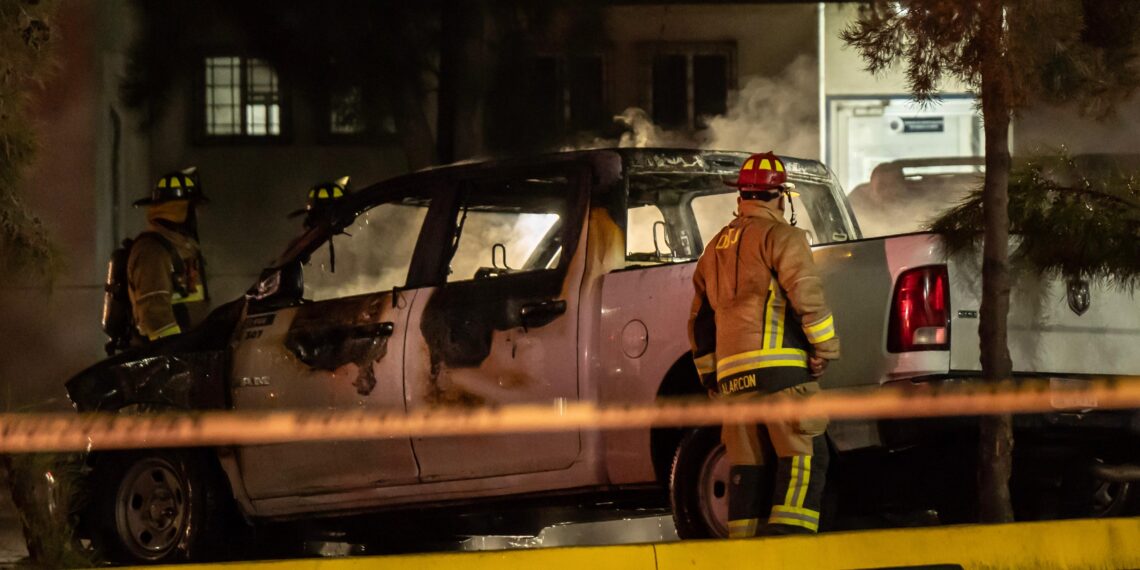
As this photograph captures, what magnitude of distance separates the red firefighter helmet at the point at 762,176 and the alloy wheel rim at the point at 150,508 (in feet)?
10.1

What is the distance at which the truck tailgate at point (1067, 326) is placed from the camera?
19.0ft

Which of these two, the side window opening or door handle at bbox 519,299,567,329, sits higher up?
the side window opening

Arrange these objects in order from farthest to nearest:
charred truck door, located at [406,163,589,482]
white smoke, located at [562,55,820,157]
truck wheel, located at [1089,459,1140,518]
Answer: white smoke, located at [562,55,820,157] → truck wheel, located at [1089,459,1140,518] → charred truck door, located at [406,163,589,482]

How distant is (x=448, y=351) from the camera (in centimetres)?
664

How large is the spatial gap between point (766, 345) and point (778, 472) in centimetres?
46

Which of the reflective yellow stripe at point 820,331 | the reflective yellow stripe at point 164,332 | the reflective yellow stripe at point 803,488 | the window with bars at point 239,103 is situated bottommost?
the reflective yellow stripe at point 803,488

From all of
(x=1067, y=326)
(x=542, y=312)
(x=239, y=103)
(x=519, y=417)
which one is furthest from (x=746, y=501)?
(x=239, y=103)

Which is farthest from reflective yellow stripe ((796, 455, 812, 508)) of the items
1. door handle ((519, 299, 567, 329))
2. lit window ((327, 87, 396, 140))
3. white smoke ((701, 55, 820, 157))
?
white smoke ((701, 55, 820, 157))

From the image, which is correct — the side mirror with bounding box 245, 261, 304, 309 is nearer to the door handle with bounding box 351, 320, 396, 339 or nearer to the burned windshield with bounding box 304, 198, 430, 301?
the burned windshield with bounding box 304, 198, 430, 301

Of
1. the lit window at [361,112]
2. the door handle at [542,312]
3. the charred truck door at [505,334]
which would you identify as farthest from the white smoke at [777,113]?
→ the door handle at [542,312]

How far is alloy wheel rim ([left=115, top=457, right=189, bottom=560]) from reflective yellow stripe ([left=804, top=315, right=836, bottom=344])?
3.23m

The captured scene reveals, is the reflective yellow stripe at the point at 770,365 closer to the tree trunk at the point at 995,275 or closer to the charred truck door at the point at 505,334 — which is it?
the tree trunk at the point at 995,275

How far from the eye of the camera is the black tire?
7160mm

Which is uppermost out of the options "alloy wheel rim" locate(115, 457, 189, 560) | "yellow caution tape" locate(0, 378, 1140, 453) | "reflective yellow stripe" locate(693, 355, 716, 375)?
"reflective yellow stripe" locate(693, 355, 716, 375)
